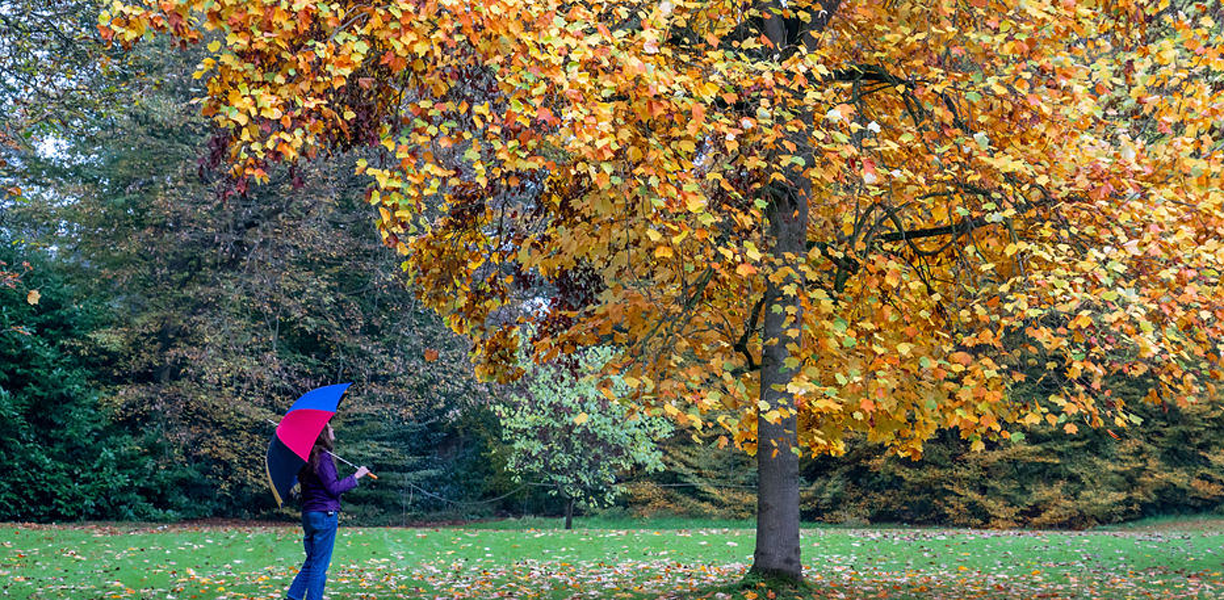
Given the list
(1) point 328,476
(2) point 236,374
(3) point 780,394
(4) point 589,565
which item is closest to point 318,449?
(1) point 328,476

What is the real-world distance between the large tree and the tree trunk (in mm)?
27

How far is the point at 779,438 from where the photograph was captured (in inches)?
320

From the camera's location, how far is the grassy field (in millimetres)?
9195

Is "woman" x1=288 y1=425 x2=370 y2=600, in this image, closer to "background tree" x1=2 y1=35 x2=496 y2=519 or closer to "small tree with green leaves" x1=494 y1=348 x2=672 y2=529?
"small tree with green leaves" x1=494 y1=348 x2=672 y2=529

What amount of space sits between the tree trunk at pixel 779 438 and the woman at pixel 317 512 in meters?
3.25

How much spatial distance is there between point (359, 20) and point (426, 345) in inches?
551

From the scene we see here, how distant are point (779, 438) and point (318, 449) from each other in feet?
11.9

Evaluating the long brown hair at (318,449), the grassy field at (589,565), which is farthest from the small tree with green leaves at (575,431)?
the long brown hair at (318,449)

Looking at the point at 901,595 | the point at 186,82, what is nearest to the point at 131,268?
the point at 186,82

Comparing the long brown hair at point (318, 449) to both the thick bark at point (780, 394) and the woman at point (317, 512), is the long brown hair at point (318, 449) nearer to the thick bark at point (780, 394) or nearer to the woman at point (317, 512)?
the woman at point (317, 512)

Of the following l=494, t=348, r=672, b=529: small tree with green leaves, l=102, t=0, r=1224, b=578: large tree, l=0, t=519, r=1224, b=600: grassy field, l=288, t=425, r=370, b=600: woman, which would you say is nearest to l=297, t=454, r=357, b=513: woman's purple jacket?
l=288, t=425, r=370, b=600: woman

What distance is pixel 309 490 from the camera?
6.69 meters

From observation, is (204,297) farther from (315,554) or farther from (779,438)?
(779,438)

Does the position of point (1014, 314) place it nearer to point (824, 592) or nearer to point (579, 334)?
point (579, 334)
